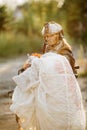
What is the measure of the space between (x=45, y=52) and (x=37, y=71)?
68 centimetres

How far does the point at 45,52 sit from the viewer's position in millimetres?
7527

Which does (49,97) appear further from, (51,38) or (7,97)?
(7,97)

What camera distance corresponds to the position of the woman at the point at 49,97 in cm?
674

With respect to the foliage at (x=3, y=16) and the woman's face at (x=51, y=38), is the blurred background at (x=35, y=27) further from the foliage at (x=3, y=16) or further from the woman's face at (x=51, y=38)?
the woman's face at (x=51, y=38)

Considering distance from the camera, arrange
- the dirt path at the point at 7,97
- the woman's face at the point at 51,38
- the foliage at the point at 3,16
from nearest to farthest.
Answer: the woman's face at the point at 51,38
the dirt path at the point at 7,97
the foliage at the point at 3,16

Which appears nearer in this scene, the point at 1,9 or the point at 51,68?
the point at 51,68

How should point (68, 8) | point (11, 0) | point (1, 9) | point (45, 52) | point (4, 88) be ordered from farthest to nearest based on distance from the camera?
point (11, 0) → point (68, 8) → point (1, 9) → point (4, 88) → point (45, 52)

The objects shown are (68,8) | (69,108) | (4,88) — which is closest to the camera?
(69,108)

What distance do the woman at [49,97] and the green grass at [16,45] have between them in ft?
76.0

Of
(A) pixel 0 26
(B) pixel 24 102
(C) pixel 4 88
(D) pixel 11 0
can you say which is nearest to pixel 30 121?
(B) pixel 24 102

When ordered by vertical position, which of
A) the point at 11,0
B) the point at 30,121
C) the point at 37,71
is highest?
the point at 11,0

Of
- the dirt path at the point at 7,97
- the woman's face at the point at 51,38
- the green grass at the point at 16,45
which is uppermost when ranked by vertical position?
the green grass at the point at 16,45

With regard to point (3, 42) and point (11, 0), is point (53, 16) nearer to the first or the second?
point (11, 0)

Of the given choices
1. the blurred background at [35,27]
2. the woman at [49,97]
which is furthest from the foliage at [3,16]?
the woman at [49,97]
